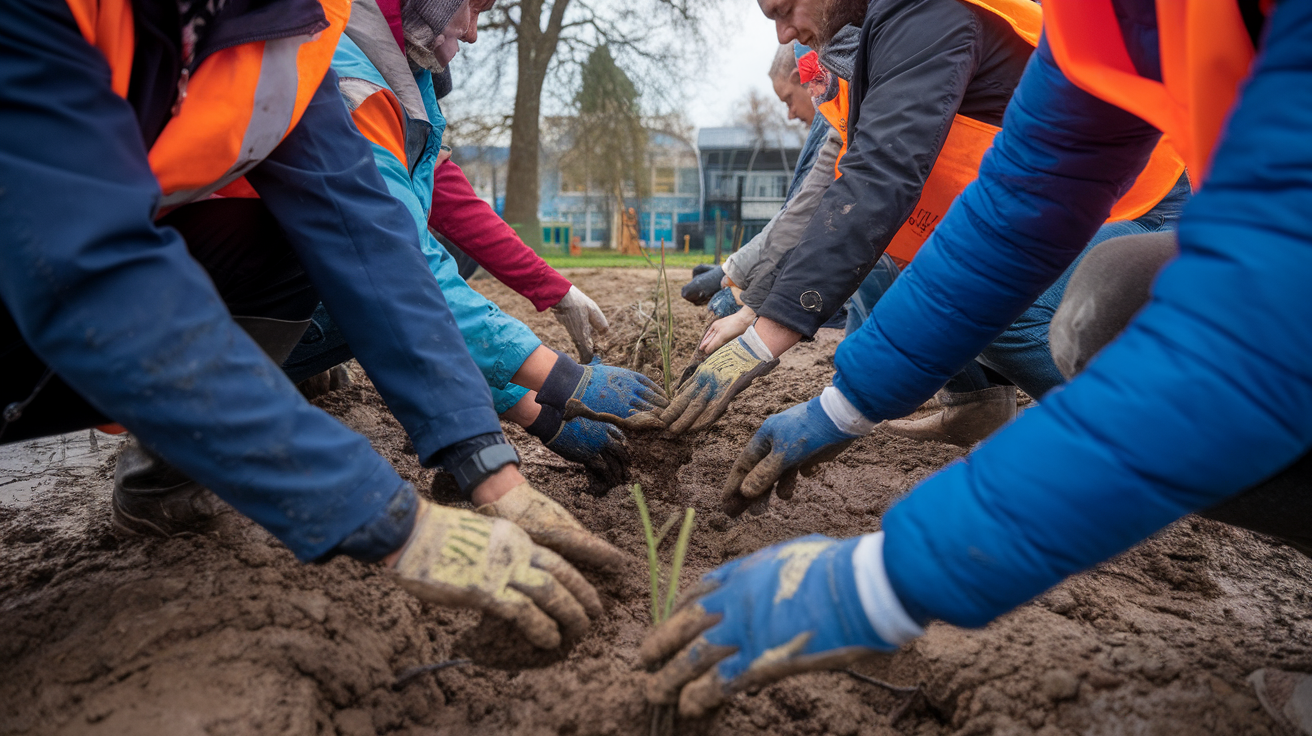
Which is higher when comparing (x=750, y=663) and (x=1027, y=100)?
(x=1027, y=100)

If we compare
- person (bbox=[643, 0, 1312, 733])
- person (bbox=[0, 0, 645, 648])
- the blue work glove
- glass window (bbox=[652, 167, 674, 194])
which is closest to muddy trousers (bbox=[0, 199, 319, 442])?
person (bbox=[0, 0, 645, 648])

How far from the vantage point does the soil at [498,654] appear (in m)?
0.93

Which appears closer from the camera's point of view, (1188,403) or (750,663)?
(1188,403)

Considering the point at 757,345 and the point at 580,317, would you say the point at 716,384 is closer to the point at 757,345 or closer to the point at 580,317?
the point at 757,345

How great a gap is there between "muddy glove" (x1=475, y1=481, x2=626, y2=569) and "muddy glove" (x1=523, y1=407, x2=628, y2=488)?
65cm

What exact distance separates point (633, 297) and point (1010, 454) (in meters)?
4.77

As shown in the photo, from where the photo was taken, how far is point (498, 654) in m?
1.03

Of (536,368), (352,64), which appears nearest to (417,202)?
(352,64)

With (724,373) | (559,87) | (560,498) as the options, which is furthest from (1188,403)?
(559,87)

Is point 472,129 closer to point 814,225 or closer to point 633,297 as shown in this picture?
point 633,297

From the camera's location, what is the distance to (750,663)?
799 millimetres

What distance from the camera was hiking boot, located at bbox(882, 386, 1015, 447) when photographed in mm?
2178

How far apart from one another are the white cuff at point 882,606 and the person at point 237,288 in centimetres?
41

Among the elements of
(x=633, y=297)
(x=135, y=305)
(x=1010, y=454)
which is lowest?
(x=633, y=297)
